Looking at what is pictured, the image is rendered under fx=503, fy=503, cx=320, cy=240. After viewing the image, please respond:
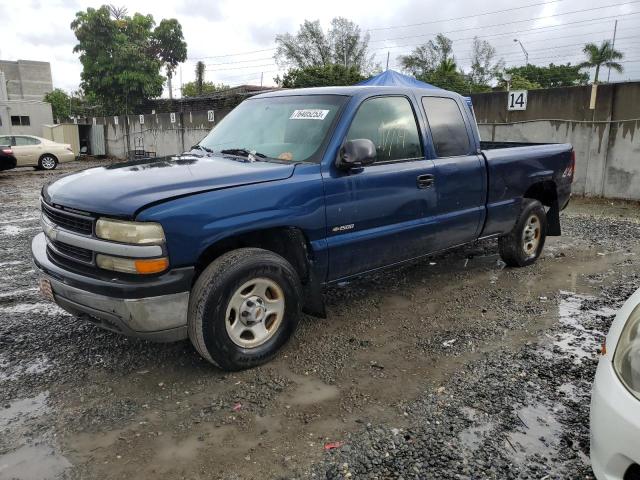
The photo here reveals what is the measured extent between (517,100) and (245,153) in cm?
924

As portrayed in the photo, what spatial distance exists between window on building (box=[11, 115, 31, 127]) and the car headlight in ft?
136

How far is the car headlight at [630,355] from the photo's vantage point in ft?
6.27

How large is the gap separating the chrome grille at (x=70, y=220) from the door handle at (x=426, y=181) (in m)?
2.52

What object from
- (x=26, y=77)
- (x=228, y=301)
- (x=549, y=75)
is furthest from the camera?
(x=26, y=77)

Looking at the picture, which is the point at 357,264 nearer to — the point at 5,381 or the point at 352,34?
the point at 5,381

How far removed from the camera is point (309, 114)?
395 centimetres

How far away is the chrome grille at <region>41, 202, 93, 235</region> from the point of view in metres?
3.05

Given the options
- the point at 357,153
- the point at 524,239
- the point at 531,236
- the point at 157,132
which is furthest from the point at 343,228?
the point at 157,132

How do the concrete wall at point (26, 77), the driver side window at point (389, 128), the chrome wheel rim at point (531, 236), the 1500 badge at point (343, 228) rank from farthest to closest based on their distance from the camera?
the concrete wall at point (26, 77) → the chrome wheel rim at point (531, 236) → the driver side window at point (389, 128) → the 1500 badge at point (343, 228)

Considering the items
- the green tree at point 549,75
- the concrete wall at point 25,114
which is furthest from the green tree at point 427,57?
the concrete wall at point 25,114

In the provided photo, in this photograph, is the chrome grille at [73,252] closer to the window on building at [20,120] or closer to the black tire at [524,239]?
the black tire at [524,239]

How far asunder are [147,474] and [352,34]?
63.7m

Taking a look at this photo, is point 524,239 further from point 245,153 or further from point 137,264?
point 137,264

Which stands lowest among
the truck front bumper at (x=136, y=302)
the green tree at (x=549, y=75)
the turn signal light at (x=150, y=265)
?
the truck front bumper at (x=136, y=302)
